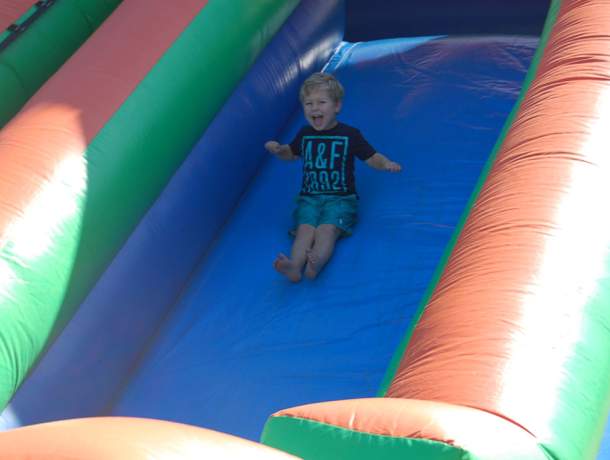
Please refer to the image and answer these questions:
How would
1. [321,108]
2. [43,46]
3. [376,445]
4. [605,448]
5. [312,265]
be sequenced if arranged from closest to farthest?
[376,445], [605,448], [312,265], [321,108], [43,46]

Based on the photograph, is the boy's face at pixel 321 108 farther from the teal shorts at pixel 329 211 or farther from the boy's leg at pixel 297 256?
the boy's leg at pixel 297 256

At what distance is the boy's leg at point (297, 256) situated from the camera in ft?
8.44

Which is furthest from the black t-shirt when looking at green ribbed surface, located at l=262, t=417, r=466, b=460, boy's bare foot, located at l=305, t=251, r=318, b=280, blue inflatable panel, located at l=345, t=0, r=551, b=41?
green ribbed surface, located at l=262, t=417, r=466, b=460

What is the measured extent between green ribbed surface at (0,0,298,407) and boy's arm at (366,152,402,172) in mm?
506

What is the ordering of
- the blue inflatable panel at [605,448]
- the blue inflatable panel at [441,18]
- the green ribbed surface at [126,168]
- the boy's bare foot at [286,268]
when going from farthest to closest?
1. the blue inflatable panel at [441,18]
2. the boy's bare foot at [286,268]
3. the green ribbed surface at [126,168]
4. the blue inflatable panel at [605,448]

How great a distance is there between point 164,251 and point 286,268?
13.2 inches

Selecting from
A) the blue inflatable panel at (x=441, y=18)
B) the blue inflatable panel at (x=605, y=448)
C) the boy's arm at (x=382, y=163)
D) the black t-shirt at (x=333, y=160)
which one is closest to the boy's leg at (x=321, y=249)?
the black t-shirt at (x=333, y=160)

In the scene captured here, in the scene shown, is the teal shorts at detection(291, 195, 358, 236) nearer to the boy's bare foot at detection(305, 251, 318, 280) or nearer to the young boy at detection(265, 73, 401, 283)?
the young boy at detection(265, 73, 401, 283)

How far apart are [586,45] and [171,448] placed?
5.74 feet

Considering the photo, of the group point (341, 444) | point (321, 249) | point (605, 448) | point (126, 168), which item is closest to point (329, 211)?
point (321, 249)

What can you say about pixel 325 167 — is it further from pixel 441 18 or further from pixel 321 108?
pixel 441 18

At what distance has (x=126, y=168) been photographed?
251cm

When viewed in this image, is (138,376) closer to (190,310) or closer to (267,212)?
(190,310)

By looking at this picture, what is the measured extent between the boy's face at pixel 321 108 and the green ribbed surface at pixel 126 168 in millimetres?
290
